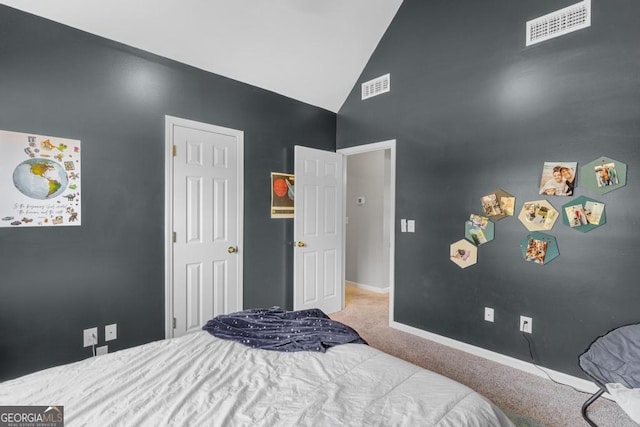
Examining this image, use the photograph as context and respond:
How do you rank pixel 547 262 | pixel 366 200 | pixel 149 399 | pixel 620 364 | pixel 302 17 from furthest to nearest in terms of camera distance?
pixel 366 200
pixel 302 17
pixel 547 262
pixel 620 364
pixel 149 399

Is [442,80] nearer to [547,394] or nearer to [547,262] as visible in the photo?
[547,262]

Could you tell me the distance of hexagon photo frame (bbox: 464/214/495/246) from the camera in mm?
2803

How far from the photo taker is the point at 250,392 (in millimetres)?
1229

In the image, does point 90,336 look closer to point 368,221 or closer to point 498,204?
point 498,204

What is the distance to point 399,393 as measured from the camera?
3.99ft

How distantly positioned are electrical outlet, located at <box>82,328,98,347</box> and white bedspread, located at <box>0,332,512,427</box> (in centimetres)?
122

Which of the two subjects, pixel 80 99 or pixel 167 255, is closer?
pixel 80 99

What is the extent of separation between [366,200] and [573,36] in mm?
3206

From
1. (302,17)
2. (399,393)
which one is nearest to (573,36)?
(302,17)

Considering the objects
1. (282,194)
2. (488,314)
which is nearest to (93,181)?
(282,194)

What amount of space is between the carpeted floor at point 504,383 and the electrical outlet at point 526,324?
34cm

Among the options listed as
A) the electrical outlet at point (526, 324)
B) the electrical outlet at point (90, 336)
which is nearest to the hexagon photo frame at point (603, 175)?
the electrical outlet at point (526, 324)

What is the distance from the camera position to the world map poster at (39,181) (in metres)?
2.08

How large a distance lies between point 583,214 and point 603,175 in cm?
30
